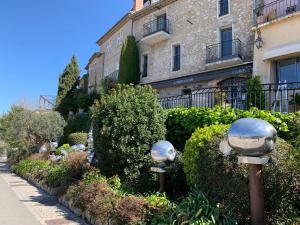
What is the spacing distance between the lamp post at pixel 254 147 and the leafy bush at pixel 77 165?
6.70m

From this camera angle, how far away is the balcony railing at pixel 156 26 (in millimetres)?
25000

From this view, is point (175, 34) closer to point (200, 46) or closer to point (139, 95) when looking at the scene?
point (200, 46)

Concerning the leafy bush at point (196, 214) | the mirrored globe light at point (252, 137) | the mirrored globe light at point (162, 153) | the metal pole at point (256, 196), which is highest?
the mirrored globe light at point (252, 137)

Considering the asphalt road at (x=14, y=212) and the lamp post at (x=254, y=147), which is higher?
the lamp post at (x=254, y=147)

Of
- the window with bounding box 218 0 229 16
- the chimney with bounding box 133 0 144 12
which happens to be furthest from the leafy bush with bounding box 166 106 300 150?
the chimney with bounding box 133 0 144 12

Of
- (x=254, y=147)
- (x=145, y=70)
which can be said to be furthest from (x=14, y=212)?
(x=145, y=70)

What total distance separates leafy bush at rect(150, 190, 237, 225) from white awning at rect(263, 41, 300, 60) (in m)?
10.5

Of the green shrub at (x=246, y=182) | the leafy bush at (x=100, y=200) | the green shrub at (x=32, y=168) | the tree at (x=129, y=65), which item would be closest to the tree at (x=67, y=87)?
the tree at (x=129, y=65)

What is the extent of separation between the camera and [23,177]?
1753 cm

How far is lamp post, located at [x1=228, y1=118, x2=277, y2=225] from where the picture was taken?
4273mm

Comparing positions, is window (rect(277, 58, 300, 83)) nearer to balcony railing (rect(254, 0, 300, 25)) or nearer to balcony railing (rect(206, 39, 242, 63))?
balcony railing (rect(254, 0, 300, 25))

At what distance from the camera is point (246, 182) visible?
498 centimetres

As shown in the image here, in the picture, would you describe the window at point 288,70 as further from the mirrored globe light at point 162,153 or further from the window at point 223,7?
the mirrored globe light at point 162,153

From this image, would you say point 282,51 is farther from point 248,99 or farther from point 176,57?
point 176,57
